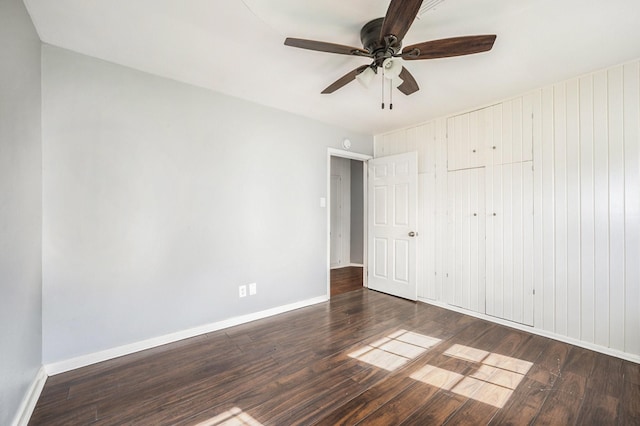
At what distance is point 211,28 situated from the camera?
71.1 inches

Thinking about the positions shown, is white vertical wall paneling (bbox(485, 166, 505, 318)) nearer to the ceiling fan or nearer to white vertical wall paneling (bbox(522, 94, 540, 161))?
white vertical wall paneling (bbox(522, 94, 540, 161))

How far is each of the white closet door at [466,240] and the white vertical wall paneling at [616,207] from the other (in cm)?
102

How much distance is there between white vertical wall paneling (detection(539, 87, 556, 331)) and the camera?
2.62 meters

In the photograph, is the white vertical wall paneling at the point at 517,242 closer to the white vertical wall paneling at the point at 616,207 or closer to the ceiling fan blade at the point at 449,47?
the white vertical wall paneling at the point at 616,207

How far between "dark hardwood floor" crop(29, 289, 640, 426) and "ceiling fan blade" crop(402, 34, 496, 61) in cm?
Answer: 225

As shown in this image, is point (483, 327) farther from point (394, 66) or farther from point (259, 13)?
point (259, 13)

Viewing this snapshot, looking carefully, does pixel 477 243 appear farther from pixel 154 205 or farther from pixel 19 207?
pixel 19 207

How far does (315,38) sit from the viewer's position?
1.84 meters

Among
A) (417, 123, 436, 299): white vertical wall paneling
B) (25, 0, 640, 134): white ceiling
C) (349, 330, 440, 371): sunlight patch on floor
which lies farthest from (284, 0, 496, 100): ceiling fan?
(349, 330, 440, 371): sunlight patch on floor

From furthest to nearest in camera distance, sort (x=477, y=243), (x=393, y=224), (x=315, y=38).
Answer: (x=393, y=224)
(x=477, y=243)
(x=315, y=38)

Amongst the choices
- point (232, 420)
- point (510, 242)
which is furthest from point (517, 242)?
point (232, 420)

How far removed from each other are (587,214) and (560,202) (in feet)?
0.72

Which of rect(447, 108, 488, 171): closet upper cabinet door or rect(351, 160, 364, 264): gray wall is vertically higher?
rect(447, 108, 488, 171): closet upper cabinet door

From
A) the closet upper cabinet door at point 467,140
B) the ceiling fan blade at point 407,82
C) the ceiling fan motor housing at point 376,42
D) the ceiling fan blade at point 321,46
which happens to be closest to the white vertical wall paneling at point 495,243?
the closet upper cabinet door at point 467,140
